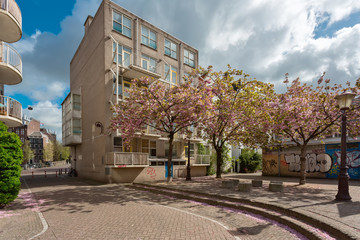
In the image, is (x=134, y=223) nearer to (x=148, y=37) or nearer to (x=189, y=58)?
(x=148, y=37)

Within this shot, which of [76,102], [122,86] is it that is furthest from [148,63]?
[76,102]

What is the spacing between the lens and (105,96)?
18.9 metres

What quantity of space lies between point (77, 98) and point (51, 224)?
70.2 ft

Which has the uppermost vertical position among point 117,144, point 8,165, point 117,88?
point 117,88

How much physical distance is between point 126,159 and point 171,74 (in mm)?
12134

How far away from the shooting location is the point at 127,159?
17.7 m

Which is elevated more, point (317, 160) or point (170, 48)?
point (170, 48)

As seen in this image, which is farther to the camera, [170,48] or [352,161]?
[170,48]

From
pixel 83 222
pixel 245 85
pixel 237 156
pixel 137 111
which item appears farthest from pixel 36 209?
pixel 237 156

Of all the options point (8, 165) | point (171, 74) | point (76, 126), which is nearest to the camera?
point (8, 165)

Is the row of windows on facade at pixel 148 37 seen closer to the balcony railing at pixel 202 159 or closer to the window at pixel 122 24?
the window at pixel 122 24

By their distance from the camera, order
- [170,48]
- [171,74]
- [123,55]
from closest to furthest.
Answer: [123,55] → [171,74] → [170,48]

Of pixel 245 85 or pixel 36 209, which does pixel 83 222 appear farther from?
pixel 245 85

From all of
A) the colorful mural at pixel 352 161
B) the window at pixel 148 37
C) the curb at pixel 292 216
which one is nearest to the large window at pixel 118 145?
the curb at pixel 292 216
